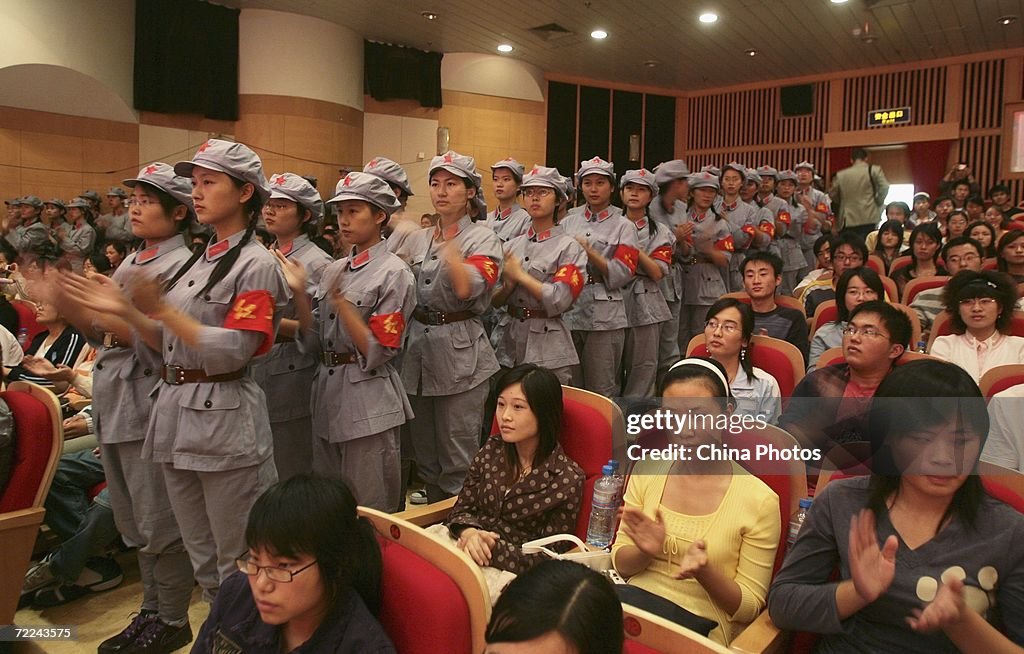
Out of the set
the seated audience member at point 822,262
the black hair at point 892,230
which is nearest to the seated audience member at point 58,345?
the seated audience member at point 822,262

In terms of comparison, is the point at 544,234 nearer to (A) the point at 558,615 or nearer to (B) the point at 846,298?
(B) the point at 846,298

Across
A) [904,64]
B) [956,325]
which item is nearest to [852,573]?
[956,325]

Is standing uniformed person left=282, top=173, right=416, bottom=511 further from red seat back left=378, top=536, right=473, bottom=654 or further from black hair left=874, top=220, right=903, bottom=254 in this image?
black hair left=874, top=220, right=903, bottom=254

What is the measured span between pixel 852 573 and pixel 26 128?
10725 mm

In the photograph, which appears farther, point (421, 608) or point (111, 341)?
point (111, 341)

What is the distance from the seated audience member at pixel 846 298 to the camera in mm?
3410

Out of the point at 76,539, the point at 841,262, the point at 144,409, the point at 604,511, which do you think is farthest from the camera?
the point at 841,262

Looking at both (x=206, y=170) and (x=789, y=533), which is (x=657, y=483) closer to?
(x=789, y=533)

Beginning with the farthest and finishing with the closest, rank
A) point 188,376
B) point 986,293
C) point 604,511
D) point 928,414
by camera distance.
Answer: point 986,293, point 188,376, point 604,511, point 928,414

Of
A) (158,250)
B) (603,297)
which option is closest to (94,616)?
(158,250)

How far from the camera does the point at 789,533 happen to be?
6.17ft

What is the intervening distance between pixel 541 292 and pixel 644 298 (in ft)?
4.40

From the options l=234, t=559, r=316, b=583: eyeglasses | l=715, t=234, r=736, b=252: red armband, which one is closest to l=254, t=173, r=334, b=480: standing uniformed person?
l=234, t=559, r=316, b=583: eyeglasses

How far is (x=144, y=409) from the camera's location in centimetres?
246
